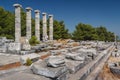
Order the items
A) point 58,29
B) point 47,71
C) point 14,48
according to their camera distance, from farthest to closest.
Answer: point 58,29
point 14,48
point 47,71

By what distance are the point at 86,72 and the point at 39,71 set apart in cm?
277

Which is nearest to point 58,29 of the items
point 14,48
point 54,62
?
point 14,48

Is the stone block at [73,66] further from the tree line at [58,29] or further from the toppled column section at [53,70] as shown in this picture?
the tree line at [58,29]

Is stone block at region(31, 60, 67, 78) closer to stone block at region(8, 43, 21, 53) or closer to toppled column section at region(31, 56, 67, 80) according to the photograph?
toppled column section at region(31, 56, 67, 80)

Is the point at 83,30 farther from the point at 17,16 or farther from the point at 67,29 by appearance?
the point at 17,16

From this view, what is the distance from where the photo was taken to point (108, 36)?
100062mm

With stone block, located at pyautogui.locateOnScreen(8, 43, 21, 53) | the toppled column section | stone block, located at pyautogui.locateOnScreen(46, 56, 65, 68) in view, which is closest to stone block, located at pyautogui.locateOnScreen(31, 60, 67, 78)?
the toppled column section

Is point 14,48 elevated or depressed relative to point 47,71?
elevated

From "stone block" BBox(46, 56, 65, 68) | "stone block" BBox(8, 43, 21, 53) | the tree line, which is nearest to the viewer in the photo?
"stone block" BBox(46, 56, 65, 68)

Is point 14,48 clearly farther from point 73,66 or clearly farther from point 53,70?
point 53,70

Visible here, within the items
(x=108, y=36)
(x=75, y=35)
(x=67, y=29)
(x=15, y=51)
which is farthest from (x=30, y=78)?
(x=108, y=36)

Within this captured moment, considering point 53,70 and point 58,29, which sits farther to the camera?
point 58,29

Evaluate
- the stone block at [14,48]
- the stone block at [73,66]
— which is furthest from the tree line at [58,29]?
the stone block at [73,66]

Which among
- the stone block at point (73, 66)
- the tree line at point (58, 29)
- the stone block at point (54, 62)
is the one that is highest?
the tree line at point (58, 29)
